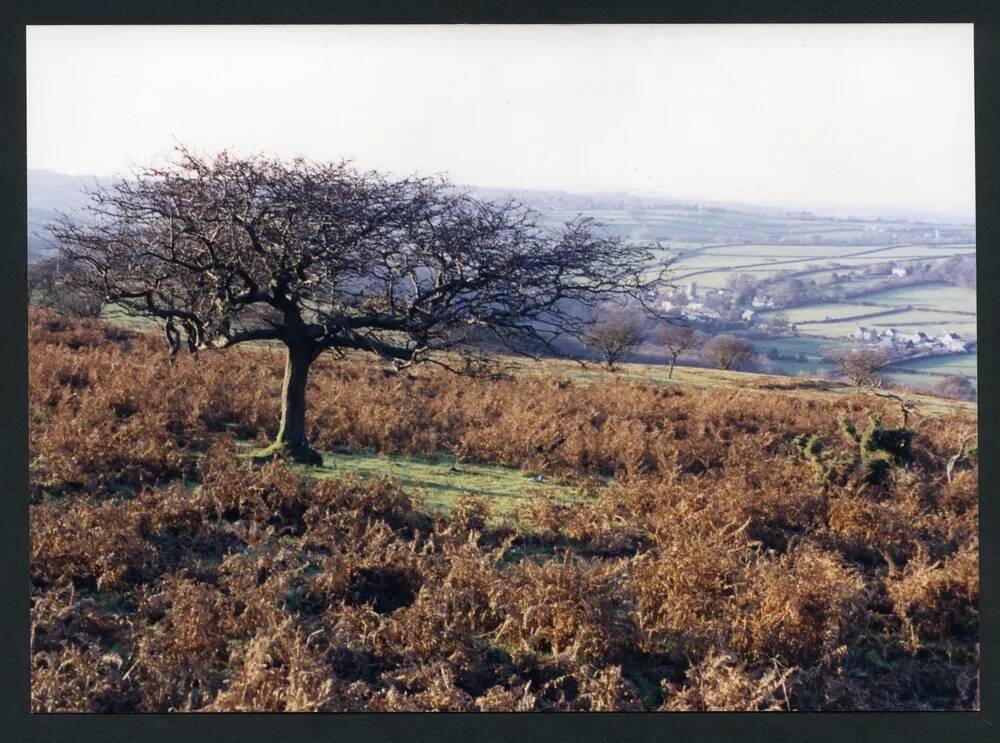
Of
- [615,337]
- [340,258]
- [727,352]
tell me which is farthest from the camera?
[727,352]

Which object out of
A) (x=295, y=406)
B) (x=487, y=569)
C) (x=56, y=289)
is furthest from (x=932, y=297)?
(x=56, y=289)

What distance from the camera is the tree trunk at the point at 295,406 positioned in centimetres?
799

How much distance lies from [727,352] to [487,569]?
4434mm

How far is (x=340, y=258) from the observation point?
7430mm

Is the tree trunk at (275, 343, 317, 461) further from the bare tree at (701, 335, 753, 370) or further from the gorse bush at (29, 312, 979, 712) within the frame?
the bare tree at (701, 335, 753, 370)

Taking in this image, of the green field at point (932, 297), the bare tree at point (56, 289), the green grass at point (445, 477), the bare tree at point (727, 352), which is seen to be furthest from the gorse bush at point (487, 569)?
the green field at point (932, 297)

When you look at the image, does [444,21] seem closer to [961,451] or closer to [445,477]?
[445,477]

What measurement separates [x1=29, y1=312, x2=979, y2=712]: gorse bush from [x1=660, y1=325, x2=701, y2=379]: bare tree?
1041 mm

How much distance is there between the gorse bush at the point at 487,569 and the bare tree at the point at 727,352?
1.02 metres

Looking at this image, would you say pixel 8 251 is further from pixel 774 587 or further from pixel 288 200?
pixel 774 587

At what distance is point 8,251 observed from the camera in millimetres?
6496

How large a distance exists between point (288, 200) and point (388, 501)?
2722mm

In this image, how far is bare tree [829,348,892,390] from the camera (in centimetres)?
887

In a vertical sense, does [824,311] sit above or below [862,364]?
above
